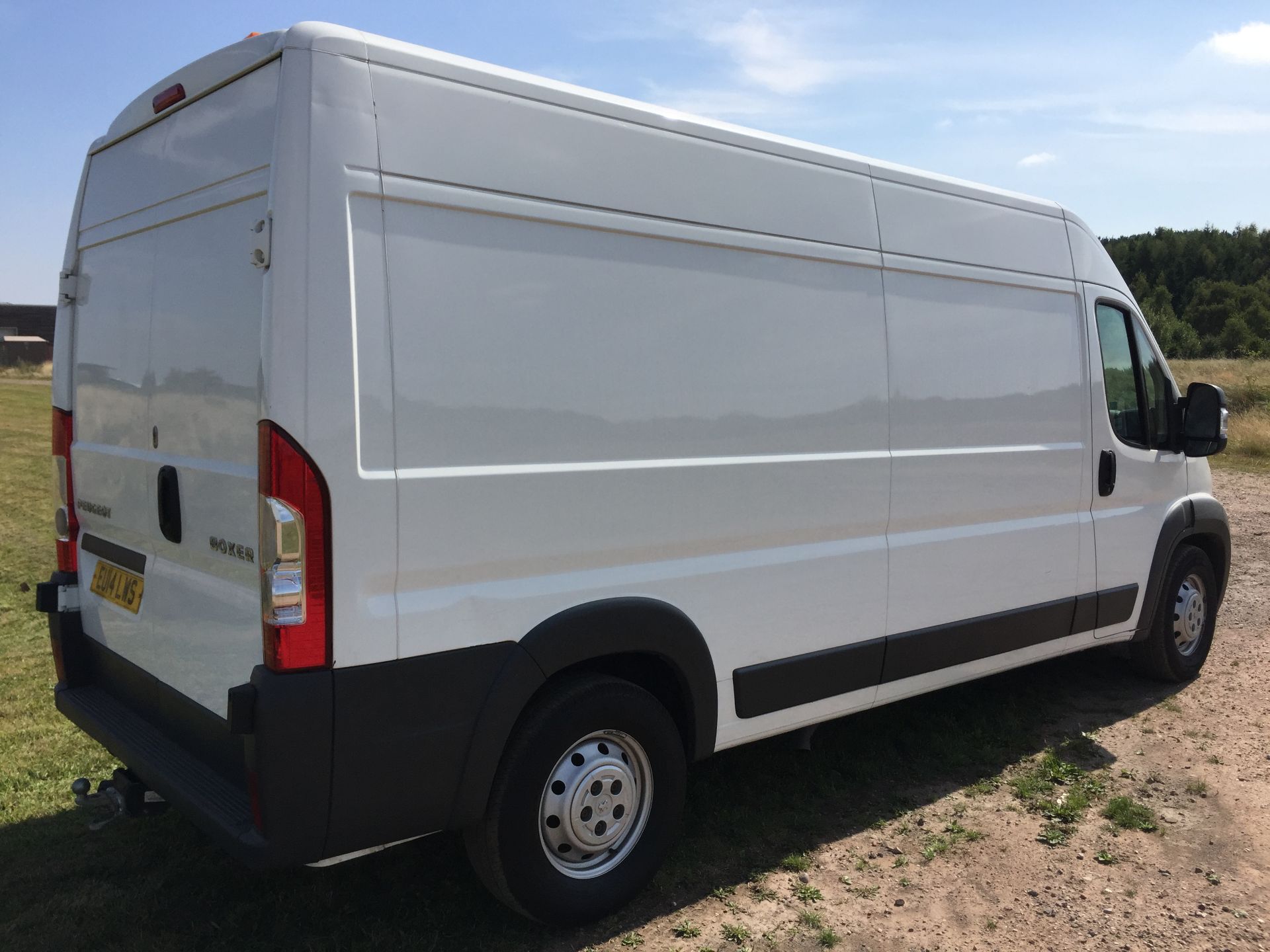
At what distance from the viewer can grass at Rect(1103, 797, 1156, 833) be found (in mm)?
4199

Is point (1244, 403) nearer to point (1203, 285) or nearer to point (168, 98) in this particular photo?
point (168, 98)

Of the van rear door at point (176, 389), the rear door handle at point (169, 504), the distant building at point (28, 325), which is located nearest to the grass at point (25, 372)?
the distant building at point (28, 325)

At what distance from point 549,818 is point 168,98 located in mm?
2606

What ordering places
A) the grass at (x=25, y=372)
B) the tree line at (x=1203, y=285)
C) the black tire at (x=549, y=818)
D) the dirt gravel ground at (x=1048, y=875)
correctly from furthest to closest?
the tree line at (x=1203, y=285), the grass at (x=25, y=372), the dirt gravel ground at (x=1048, y=875), the black tire at (x=549, y=818)

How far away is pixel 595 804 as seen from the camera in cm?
334

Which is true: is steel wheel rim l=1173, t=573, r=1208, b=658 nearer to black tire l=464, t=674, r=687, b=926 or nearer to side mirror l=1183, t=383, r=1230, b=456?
side mirror l=1183, t=383, r=1230, b=456

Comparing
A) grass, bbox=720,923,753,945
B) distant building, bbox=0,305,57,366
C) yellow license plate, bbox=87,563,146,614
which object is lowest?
grass, bbox=720,923,753,945

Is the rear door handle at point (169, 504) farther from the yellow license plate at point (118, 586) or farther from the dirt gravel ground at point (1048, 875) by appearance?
the dirt gravel ground at point (1048, 875)

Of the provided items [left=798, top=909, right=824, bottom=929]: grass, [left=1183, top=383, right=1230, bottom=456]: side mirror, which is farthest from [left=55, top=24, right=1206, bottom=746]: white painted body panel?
[left=1183, top=383, right=1230, bottom=456]: side mirror

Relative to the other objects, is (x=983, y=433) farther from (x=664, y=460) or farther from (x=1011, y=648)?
(x=664, y=460)

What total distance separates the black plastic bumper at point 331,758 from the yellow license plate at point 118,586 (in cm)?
49

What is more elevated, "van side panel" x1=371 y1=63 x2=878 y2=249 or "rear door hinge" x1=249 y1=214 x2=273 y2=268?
"van side panel" x1=371 y1=63 x2=878 y2=249

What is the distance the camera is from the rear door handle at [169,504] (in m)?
3.15

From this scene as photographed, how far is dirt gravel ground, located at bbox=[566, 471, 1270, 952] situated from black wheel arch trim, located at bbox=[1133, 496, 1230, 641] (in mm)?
634
